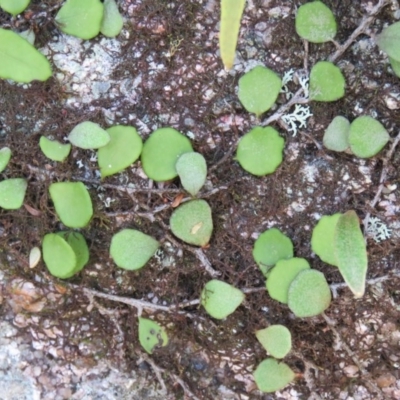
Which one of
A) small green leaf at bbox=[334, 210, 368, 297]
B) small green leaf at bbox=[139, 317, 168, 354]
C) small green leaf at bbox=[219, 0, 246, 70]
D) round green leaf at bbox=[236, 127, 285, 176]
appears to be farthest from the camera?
small green leaf at bbox=[139, 317, 168, 354]

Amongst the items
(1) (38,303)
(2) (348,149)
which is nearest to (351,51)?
(2) (348,149)

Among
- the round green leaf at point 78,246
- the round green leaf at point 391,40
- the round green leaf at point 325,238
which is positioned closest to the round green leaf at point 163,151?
the round green leaf at point 78,246

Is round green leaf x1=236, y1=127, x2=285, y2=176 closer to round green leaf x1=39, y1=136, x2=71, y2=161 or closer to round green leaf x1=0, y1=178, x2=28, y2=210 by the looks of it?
round green leaf x1=39, y1=136, x2=71, y2=161

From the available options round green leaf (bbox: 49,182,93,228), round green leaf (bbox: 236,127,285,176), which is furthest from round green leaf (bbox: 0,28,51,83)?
round green leaf (bbox: 236,127,285,176)

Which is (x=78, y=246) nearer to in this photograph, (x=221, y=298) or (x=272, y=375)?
(x=221, y=298)

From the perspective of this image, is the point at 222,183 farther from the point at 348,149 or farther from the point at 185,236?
the point at 348,149
